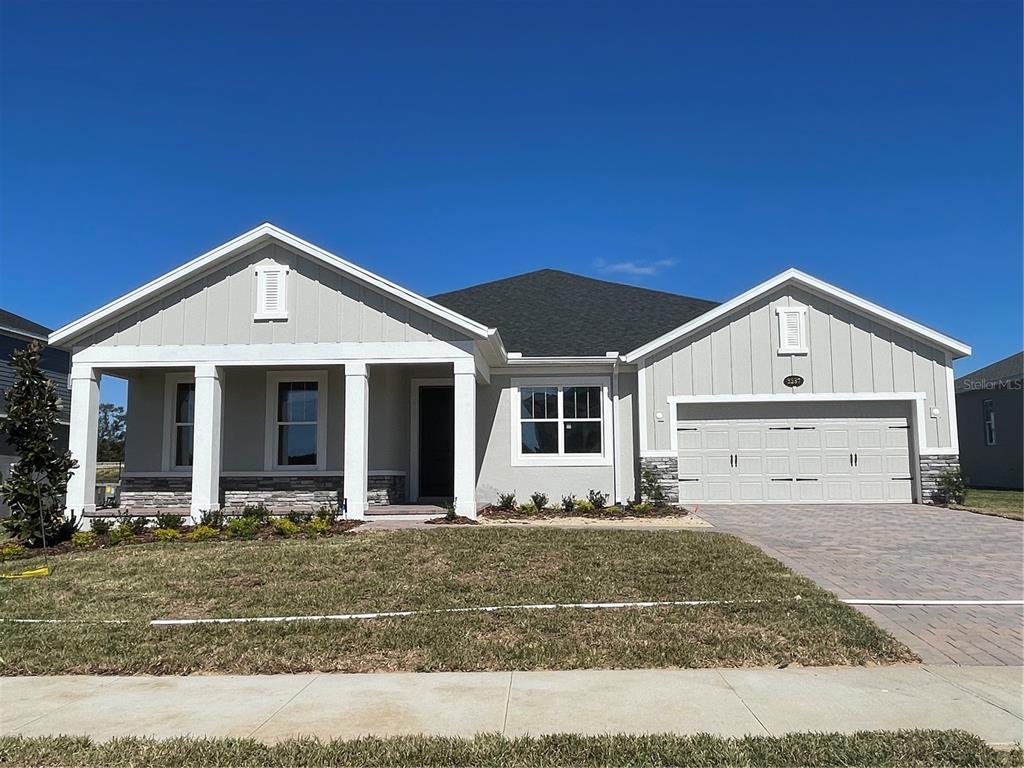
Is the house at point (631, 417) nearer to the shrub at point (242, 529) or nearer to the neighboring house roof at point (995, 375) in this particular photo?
the shrub at point (242, 529)

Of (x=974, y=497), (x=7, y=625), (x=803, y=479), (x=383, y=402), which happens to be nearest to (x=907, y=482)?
(x=803, y=479)

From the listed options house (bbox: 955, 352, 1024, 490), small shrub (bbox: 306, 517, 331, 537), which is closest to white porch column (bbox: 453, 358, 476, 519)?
small shrub (bbox: 306, 517, 331, 537)

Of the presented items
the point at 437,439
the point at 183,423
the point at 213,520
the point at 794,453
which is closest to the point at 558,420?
the point at 437,439

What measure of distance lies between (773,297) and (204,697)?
14498 millimetres

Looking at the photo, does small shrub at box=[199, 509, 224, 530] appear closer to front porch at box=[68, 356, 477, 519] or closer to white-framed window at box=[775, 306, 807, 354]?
front porch at box=[68, 356, 477, 519]

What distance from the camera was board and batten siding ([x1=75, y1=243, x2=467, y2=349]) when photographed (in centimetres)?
1422

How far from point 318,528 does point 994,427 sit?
73.9 ft

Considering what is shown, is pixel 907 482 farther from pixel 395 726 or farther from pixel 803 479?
pixel 395 726

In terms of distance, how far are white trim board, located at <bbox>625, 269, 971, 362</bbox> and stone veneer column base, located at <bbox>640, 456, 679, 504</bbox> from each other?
2.20 meters

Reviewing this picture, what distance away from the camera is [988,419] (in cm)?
2494

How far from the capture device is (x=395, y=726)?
433 centimetres

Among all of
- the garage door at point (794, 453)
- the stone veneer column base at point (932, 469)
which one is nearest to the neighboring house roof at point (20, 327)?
the garage door at point (794, 453)

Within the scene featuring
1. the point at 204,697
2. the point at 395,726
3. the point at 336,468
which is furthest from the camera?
the point at 336,468

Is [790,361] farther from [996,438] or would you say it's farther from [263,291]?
[996,438]
